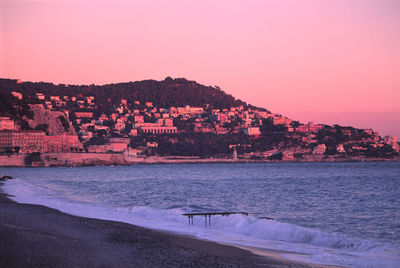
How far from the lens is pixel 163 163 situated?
171000mm

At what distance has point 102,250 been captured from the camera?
10.2 meters

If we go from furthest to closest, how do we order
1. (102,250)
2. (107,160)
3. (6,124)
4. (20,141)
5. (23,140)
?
(107,160) → (6,124) → (20,141) → (23,140) → (102,250)

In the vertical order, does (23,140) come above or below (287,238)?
above

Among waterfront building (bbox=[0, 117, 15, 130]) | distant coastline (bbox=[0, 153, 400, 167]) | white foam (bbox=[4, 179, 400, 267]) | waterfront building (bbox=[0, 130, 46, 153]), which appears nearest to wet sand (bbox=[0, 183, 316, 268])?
white foam (bbox=[4, 179, 400, 267])

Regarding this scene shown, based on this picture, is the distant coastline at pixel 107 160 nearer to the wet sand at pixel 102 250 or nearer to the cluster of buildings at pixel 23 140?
the cluster of buildings at pixel 23 140

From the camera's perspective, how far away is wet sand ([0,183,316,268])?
895 cm

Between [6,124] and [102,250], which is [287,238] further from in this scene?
[6,124]

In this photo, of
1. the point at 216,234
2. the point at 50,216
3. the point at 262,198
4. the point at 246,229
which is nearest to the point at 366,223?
the point at 246,229

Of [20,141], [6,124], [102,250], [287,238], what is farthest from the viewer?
[6,124]

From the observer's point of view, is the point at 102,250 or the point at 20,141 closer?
the point at 102,250

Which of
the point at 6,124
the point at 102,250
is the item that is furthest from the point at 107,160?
the point at 102,250

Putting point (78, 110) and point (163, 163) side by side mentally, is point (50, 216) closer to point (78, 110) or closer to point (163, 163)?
point (163, 163)

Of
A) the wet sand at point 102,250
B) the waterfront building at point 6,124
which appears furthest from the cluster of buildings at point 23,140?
the wet sand at point 102,250

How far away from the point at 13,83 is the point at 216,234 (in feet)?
621
